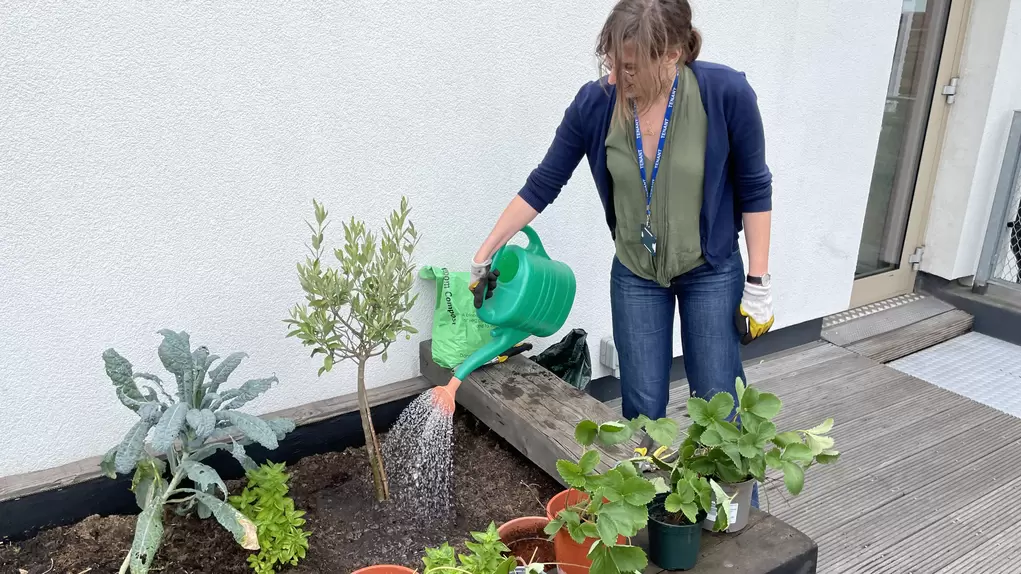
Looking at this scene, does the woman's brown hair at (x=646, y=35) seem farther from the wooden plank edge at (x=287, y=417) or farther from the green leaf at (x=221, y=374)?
the wooden plank edge at (x=287, y=417)

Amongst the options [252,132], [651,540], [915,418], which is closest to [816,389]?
[915,418]

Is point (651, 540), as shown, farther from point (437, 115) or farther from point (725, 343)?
point (437, 115)

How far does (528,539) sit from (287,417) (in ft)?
3.10

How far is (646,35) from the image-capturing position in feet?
5.55

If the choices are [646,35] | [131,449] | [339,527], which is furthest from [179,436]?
[646,35]

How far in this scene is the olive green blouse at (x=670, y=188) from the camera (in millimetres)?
1888

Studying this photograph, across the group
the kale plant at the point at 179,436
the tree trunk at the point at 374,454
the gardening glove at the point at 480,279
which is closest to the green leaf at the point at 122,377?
the kale plant at the point at 179,436

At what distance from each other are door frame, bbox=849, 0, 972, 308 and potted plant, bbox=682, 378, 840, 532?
3.10 metres

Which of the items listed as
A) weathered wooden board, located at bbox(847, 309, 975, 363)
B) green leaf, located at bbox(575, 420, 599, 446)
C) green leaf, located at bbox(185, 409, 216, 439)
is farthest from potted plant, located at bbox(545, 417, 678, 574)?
weathered wooden board, located at bbox(847, 309, 975, 363)

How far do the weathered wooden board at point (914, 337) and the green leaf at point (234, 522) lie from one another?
3.44 m

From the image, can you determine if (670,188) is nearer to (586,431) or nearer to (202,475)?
(586,431)

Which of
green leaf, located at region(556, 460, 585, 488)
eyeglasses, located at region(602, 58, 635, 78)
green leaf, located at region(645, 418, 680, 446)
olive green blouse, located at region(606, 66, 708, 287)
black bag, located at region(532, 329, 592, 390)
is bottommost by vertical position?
black bag, located at region(532, 329, 592, 390)

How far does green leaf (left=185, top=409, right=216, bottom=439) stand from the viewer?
1.62 m

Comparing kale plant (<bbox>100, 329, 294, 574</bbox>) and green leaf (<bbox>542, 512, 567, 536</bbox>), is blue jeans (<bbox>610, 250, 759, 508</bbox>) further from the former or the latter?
kale plant (<bbox>100, 329, 294, 574</bbox>)
